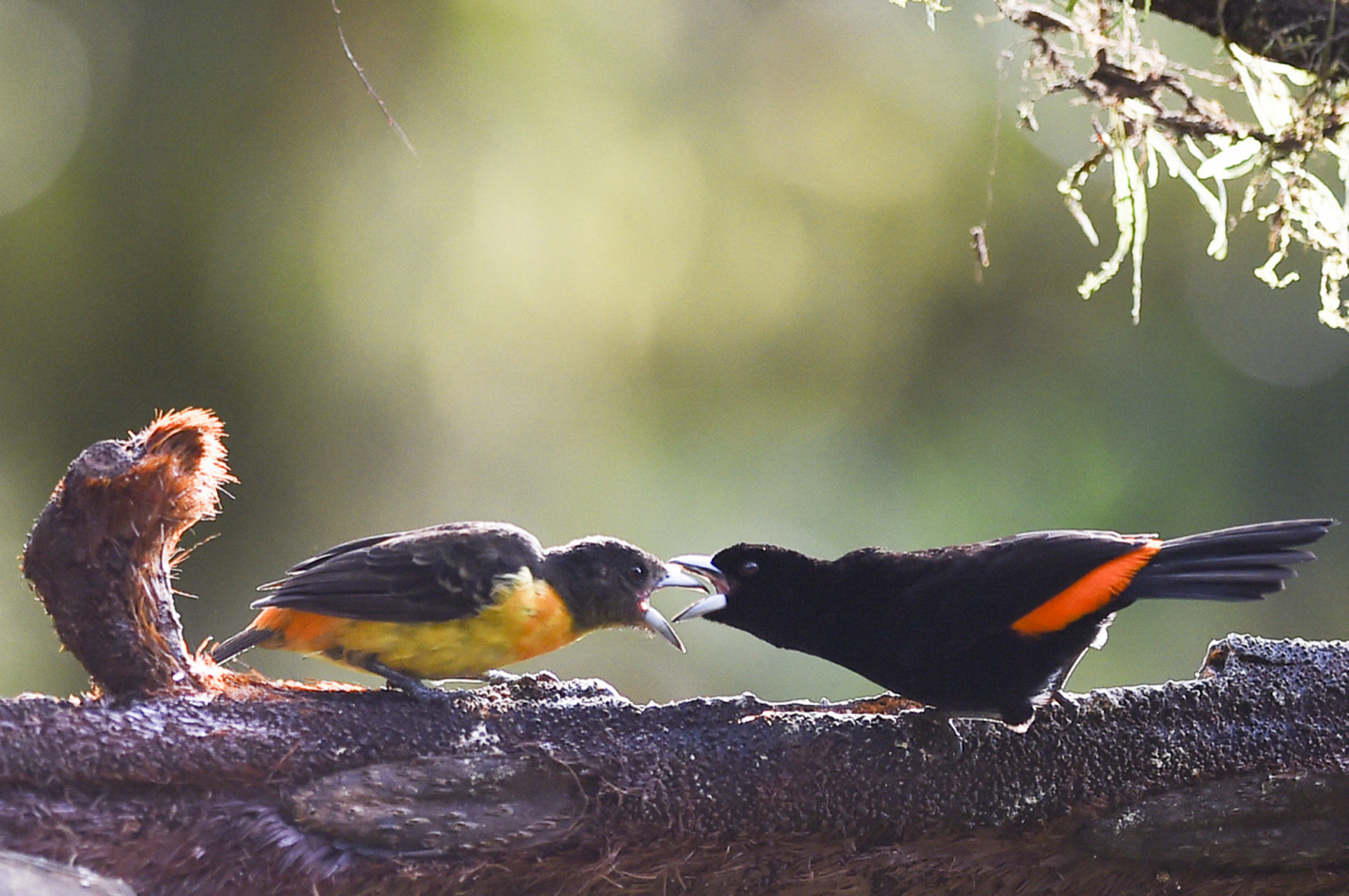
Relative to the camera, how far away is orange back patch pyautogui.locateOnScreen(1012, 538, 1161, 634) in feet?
7.90

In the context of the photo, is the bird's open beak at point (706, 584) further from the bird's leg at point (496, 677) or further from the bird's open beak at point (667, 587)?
the bird's leg at point (496, 677)

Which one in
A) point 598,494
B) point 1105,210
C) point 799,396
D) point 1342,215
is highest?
point 1105,210

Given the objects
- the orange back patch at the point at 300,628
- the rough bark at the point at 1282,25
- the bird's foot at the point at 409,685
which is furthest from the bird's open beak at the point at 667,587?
the rough bark at the point at 1282,25

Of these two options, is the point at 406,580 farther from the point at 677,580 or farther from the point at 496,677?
the point at 677,580

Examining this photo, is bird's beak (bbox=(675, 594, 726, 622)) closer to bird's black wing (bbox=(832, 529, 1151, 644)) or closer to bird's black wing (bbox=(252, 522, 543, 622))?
bird's black wing (bbox=(832, 529, 1151, 644))

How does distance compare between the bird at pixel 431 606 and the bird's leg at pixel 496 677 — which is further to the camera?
the bird's leg at pixel 496 677

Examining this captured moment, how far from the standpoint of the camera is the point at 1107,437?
679 centimetres

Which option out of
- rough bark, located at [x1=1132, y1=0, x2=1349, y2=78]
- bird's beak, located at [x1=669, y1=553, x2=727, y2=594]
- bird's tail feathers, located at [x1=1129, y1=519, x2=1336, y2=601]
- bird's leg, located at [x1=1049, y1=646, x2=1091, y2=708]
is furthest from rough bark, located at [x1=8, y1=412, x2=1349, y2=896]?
rough bark, located at [x1=1132, y1=0, x2=1349, y2=78]

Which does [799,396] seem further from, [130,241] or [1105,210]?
[130,241]

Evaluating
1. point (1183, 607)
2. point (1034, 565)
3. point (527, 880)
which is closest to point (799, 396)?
point (1183, 607)

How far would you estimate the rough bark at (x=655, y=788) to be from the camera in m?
2.02

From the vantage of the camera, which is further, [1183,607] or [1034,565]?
[1183,607]

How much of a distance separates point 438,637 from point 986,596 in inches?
43.9

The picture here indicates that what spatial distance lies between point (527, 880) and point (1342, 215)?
6.35 feet
